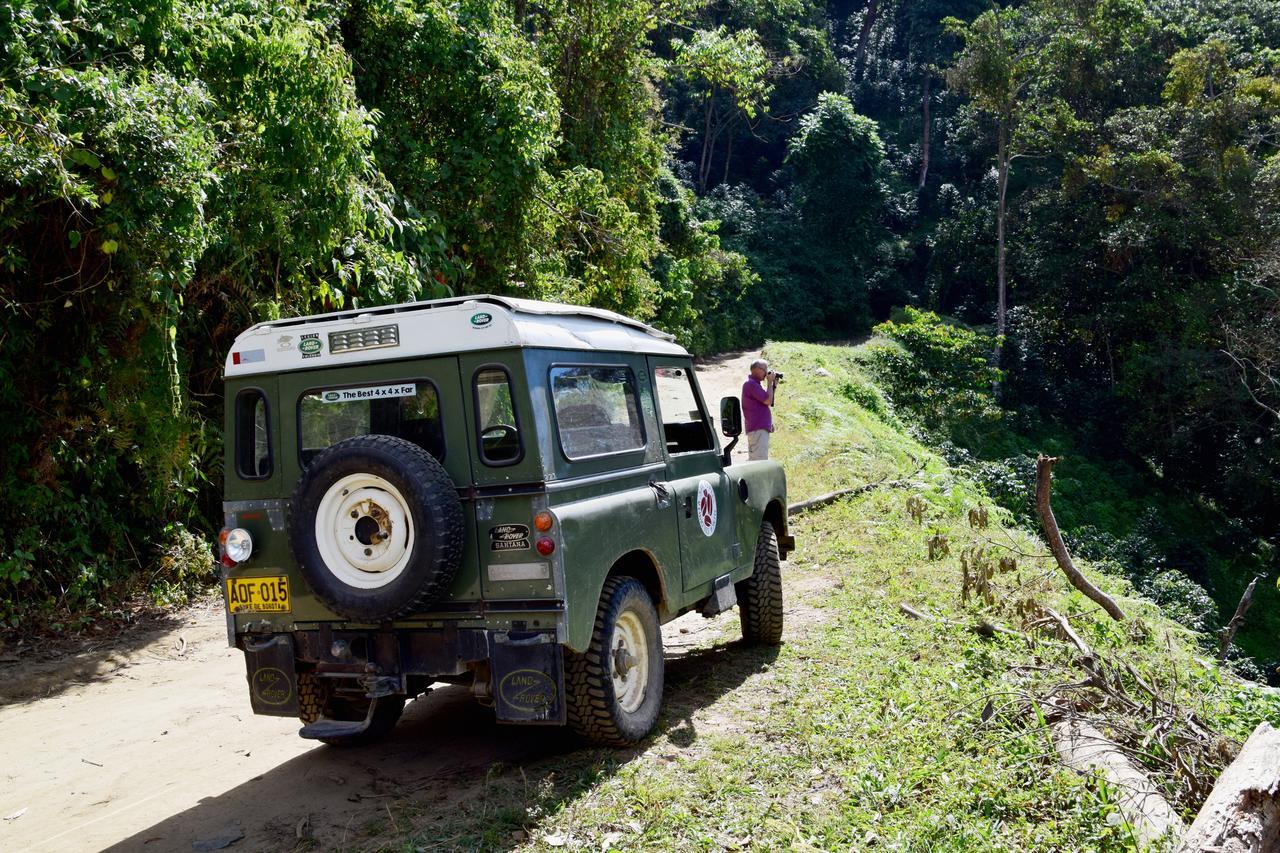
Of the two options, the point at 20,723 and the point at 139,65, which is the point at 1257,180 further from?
the point at 20,723

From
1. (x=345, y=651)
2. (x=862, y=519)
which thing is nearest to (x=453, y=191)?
(x=862, y=519)

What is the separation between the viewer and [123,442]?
896cm

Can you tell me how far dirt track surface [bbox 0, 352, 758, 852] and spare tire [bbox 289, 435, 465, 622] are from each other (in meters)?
1.05

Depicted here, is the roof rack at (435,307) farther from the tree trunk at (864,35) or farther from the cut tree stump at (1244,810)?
the tree trunk at (864,35)

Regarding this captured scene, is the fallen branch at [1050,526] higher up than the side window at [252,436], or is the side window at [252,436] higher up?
the side window at [252,436]

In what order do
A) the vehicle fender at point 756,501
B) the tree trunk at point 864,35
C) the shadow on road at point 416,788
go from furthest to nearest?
the tree trunk at point 864,35, the vehicle fender at point 756,501, the shadow on road at point 416,788

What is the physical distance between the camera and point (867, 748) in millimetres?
5516

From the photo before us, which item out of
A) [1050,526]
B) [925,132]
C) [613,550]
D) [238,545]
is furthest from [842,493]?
[925,132]

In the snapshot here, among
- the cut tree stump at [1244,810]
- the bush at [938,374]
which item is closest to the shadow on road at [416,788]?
the cut tree stump at [1244,810]

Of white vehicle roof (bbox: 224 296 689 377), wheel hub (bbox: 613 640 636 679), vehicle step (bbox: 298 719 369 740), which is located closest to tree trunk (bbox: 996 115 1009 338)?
wheel hub (bbox: 613 640 636 679)

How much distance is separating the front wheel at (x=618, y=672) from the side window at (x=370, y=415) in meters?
1.18

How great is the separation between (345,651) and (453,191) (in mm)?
8470

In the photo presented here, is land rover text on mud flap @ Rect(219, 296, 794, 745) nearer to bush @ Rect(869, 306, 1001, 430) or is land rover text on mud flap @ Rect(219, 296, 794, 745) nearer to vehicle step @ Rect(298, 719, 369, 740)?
vehicle step @ Rect(298, 719, 369, 740)

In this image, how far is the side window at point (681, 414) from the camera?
680 cm
